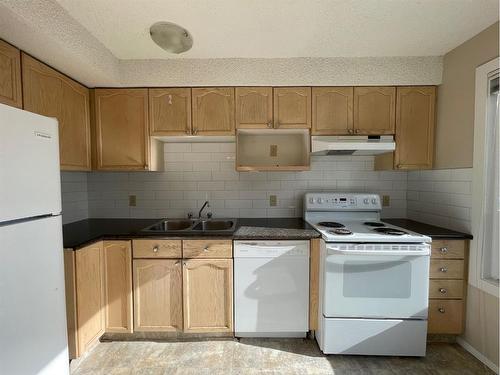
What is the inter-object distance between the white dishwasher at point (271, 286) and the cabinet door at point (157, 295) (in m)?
0.46

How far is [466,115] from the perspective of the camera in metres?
1.95

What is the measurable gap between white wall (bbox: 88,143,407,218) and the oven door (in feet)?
2.81

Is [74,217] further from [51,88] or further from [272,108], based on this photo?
[272,108]

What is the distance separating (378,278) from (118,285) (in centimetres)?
194

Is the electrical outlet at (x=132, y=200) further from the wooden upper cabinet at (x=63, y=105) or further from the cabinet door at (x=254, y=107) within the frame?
the cabinet door at (x=254, y=107)

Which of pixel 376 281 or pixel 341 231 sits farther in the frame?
pixel 341 231

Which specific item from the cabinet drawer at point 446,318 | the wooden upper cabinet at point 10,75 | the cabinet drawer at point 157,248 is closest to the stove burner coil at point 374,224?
the cabinet drawer at point 446,318

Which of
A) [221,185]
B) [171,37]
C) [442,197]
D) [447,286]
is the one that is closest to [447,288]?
[447,286]

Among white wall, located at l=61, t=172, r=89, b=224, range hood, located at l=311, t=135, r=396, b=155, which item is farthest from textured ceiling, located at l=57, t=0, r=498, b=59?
white wall, located at l=61, t=172, r=89, b=224

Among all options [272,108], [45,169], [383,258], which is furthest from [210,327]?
[272,108]

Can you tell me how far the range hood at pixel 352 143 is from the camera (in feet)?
6.75

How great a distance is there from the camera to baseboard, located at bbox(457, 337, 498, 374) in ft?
5.71

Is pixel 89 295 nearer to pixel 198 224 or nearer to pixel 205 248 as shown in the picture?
pixel 205 248

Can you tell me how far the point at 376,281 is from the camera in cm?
183
